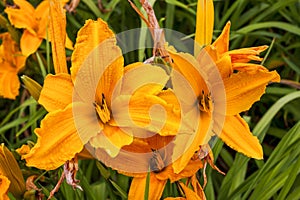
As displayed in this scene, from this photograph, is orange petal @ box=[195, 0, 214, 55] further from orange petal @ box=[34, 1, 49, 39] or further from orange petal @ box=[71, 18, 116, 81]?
orange petal @ box=[34, 1, 49, 39]

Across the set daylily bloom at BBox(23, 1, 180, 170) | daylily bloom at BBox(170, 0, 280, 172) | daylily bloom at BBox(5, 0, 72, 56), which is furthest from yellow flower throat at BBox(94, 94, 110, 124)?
daylily bloom at BBox(5, 0, 72, 56)

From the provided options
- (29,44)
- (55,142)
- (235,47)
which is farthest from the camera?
(235,47)

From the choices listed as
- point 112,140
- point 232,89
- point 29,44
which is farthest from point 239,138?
point 29,44

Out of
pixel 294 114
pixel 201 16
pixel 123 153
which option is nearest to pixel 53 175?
pixel 123 153

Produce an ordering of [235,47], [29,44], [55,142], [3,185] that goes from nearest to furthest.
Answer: [55,142]
[3,185]
[29,44]
[235,47]

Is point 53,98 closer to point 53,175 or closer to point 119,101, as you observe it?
point 119,101

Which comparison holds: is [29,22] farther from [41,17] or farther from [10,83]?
[10,83]

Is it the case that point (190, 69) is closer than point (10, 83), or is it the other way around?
point (190, 69)
